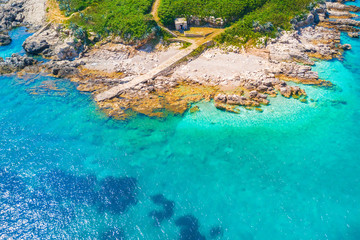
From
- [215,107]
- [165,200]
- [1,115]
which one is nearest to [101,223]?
[165,200]

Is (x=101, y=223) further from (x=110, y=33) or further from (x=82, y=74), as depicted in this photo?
(x=110, y=33)

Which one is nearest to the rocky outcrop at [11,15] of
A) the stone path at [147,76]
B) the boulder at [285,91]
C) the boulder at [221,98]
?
the stone path at [147,76]

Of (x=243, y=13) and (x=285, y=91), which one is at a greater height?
(x=243, y=13)

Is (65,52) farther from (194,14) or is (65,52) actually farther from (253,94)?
(253,94)

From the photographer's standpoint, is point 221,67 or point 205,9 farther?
point 205,9

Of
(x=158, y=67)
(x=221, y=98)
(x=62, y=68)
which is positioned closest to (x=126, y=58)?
(x=158, y=67)

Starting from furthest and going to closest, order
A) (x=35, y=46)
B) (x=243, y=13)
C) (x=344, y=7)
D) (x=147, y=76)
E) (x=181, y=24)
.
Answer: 1. (x=344, y=7)
2. (x=243, y=13)
3. (x=35, y=46)
4. (x=181, y=24)
5. (x=147, y=76)

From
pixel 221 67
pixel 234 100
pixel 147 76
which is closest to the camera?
pixel 234 100
